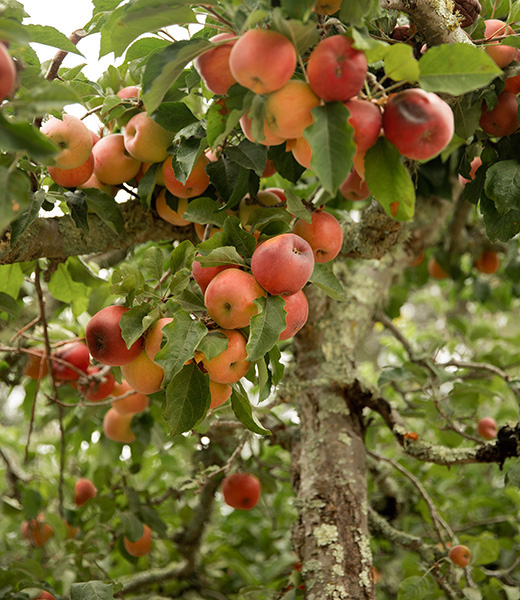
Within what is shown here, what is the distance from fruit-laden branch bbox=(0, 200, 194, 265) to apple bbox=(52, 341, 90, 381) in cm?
41

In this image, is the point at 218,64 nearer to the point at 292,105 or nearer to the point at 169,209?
the point at 292,105

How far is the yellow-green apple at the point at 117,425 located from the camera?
5.56 ft

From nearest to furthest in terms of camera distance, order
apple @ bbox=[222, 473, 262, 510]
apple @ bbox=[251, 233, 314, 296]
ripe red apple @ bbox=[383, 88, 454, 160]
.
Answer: ripe red apple @ bbox=[383, 88, 454, 160] → apple @ bbox=[251, 233, 314, 296] → apple @ bbox=[222, 473, 262, 510]

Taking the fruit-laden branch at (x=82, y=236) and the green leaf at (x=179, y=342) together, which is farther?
the fruit-laden branch at (x=82, y=236)

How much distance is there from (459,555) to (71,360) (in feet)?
3.62

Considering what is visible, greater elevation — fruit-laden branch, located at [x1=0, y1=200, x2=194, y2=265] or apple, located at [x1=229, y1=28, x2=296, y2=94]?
apple, located at [x1=229, y1=28, x2=296, y2=94]

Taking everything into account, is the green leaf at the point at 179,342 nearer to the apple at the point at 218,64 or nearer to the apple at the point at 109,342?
the apple at the point at 109,342

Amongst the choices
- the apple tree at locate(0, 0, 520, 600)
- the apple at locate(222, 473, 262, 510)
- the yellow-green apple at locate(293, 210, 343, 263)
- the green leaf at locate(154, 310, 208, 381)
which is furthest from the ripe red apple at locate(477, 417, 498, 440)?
the green leaf at locate(154, 310, 208, 381)

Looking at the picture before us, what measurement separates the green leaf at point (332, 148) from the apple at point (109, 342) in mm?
400

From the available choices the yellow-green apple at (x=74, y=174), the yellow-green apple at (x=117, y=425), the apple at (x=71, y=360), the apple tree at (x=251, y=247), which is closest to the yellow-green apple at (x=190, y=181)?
the apple tree at (x=251, y=247)

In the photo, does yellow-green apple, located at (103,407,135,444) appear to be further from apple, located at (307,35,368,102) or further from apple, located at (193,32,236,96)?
apple, located at (307,35,368,102)

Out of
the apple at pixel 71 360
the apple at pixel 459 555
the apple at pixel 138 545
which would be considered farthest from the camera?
the apple at pixel 138 545

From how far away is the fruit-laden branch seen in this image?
3.51 ft

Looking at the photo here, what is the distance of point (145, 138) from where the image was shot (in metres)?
1.04
